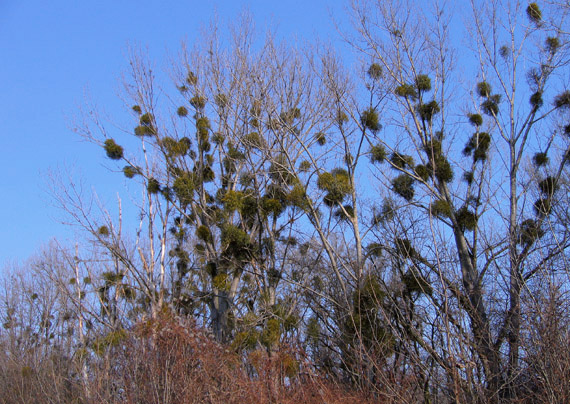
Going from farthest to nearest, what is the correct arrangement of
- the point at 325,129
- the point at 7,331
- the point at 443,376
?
1. the point at 7,331
2. the point at 325,129
3. the point at 443,376

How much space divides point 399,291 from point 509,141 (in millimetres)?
3838

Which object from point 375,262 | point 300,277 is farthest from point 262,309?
point 375,262

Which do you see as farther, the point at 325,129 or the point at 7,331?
the point at 7,331

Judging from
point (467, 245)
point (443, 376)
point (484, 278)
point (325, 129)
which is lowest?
point (443, 376)

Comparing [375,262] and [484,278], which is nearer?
[484,278]

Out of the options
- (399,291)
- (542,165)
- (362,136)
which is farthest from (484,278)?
(362,136)

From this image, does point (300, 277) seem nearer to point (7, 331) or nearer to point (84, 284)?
point (84, 284)

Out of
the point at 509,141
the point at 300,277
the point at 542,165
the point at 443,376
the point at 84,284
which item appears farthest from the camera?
the point at 84,284

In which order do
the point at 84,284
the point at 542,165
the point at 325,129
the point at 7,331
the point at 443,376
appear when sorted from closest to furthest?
the point at 443,376 → the point at 542,165 → the point at 325,129 → the point at 84,284 → the point at 7,331

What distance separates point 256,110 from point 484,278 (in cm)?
568

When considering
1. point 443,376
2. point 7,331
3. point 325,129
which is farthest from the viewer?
point 7,331

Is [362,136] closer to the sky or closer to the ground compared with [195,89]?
closer to the ground

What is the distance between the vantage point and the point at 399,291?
10.6 metres

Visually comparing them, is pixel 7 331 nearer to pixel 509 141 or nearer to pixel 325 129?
pixel 325 129
